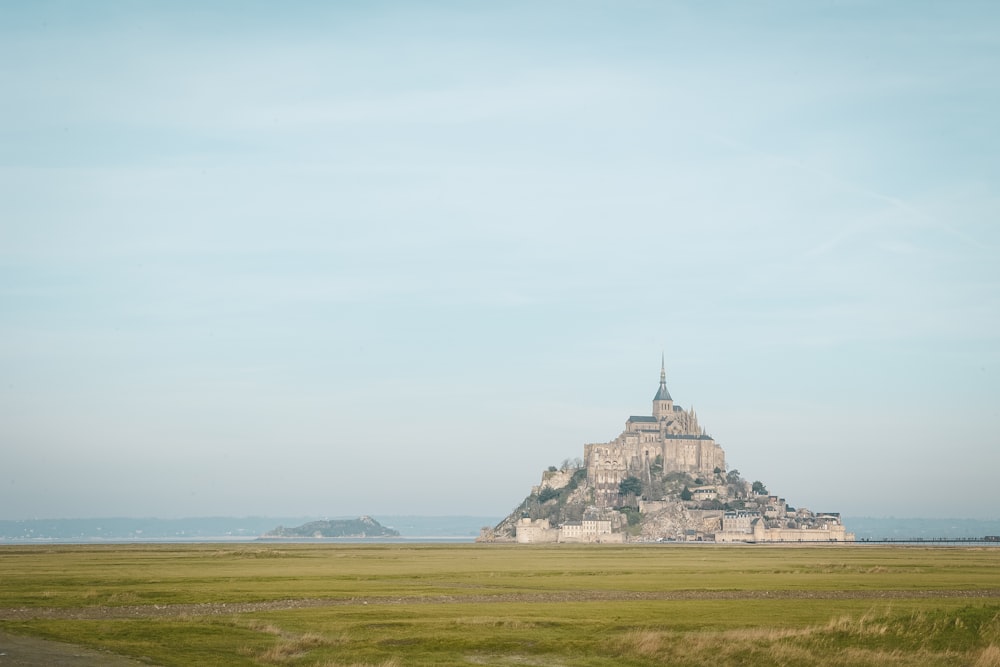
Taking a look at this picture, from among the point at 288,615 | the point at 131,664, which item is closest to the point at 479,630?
the point at 288,615

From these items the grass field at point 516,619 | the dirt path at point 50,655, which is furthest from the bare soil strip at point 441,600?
the dirt path at point 50,655

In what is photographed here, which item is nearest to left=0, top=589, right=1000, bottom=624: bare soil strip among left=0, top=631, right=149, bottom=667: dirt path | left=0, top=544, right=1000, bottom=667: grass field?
left=0, top=544, right=1000, bottom=667: grass field

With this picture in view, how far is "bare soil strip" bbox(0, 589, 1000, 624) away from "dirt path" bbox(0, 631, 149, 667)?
8757 millimetres

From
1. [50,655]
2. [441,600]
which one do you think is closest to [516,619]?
[441,600]

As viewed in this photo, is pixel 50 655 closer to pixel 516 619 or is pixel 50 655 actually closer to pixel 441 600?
pixel 516 619

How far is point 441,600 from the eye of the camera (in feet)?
186

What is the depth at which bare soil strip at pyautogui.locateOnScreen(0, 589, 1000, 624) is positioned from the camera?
1906 inches

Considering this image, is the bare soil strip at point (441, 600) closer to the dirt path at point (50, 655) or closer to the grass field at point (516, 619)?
the grass field at point (516, 619)

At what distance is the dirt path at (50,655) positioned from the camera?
3328 centimetres

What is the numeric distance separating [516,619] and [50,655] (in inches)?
701

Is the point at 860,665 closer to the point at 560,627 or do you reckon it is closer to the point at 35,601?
the point at 560,627

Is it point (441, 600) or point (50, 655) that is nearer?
point (50, 655)

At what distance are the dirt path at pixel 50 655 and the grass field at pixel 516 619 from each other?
96 centimetres

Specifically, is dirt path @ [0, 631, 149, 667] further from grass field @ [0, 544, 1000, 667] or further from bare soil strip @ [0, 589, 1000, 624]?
bare soil strip @ [0, 589, 1000, 624]
